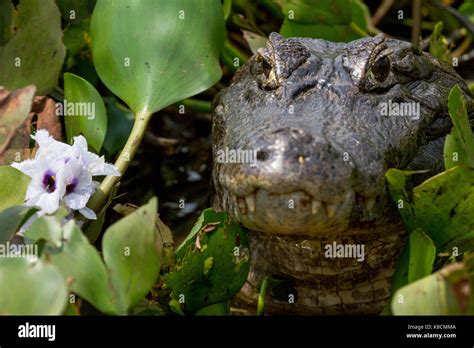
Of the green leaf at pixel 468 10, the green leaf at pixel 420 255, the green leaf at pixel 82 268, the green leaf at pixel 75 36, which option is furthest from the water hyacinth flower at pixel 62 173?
the green leaf at pixel 468 10

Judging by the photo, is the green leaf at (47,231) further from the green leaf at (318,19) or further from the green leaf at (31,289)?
the green leaf at (318,19)

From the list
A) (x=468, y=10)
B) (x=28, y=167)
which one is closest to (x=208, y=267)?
(x=28, y=167)

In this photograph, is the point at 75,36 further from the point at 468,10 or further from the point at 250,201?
the point at 468,10

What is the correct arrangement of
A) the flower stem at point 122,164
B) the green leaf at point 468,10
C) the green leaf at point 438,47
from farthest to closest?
the green leaf at point 468,10
the green leaf at point 438,47
the flower stem at point 122,164

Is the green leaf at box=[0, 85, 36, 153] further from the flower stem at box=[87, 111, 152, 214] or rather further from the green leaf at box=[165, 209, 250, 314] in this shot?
the green leaf at box=[165, 209, 250, 314]

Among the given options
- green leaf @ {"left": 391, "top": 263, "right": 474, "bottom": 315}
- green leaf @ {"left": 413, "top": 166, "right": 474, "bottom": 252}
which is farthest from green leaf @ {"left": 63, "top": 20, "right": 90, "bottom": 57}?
green leaf @ {"left": 391, "top": 263, "right": 474, "bottom": 315}

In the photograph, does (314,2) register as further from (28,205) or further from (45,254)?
(45,254)

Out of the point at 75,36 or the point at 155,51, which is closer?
the point at 155,51
